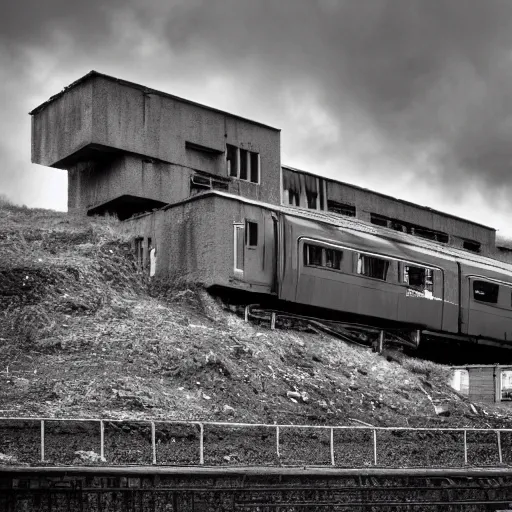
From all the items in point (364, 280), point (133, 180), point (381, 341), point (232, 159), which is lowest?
point (381, 341)

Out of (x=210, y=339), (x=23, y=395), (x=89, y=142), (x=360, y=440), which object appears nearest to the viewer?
(x=23, y=395)

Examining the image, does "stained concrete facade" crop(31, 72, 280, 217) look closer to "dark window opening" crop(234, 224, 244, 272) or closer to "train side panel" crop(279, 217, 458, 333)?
"dark window opening" crop(234, 224, 244, 272)

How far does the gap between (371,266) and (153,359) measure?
11.0 m

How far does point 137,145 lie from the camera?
1373 inches

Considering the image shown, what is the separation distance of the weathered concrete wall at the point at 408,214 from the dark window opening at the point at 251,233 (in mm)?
9969

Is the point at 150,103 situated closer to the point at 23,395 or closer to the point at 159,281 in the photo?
the point at 159,281

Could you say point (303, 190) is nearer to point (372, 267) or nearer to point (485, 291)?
point (372, 267)

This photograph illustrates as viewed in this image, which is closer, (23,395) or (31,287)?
(23,395)

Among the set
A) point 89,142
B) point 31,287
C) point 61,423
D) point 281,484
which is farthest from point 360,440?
point 89,142

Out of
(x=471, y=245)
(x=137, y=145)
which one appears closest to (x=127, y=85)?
(x=137, y=145)

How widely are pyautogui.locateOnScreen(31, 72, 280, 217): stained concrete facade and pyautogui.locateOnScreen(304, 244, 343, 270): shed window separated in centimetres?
523

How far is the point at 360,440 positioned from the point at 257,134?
1611 centimetres

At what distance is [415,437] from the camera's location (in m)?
25.0

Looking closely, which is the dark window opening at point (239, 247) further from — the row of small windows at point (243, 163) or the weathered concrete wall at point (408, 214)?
the weathered concrete wall at point (408, 214)
